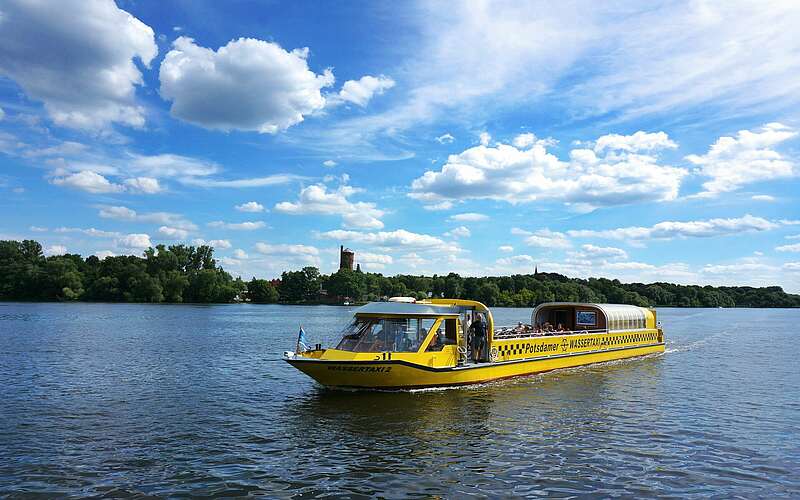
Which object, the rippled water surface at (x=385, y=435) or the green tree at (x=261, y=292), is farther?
the green tree at (x=261, y=292)

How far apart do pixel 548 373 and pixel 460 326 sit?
8132mm

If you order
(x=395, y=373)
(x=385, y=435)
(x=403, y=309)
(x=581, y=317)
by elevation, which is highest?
(x=403, y=309)

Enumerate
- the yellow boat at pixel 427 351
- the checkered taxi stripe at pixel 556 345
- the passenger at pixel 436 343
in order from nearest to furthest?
the yellow boat at pixel 427 351, the passenger at pixel 436 343, the checkered taxi stripe at pixel 556 345

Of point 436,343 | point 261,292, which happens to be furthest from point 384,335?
point 261,292

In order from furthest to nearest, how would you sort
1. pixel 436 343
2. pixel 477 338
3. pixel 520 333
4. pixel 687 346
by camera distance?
pixel 687 346
pixel 520 333
pixel 477 338
pixel 436 343

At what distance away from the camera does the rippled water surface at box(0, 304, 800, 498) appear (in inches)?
567

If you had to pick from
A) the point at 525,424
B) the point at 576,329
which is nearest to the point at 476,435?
the point at 525,424

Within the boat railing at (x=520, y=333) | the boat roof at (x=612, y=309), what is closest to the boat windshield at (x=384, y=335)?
the boat railing at (x=520, y=333)

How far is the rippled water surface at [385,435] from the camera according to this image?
14.4 m

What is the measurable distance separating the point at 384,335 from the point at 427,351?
2.11 m

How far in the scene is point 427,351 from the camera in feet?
86.3

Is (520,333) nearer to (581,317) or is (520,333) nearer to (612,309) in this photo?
(581,317)

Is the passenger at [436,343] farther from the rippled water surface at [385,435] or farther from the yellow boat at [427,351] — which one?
the rippled water surface at [385,435]

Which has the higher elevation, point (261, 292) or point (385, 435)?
point (261, 292)
